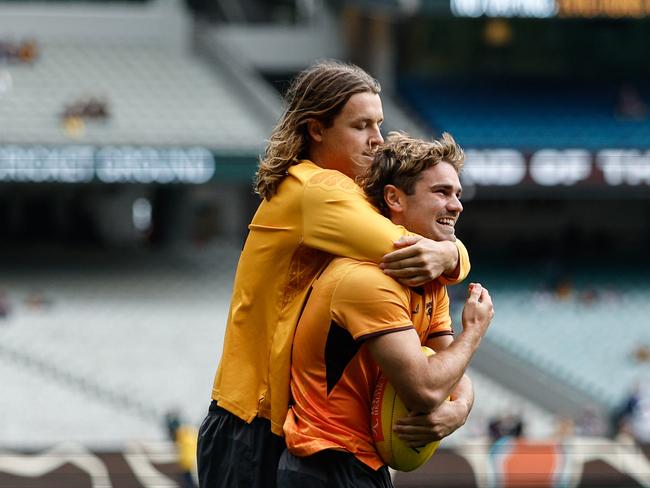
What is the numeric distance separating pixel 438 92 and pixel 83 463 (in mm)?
14117

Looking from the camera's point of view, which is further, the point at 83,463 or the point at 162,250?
the point at 162,250

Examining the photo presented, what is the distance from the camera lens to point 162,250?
21.3 m

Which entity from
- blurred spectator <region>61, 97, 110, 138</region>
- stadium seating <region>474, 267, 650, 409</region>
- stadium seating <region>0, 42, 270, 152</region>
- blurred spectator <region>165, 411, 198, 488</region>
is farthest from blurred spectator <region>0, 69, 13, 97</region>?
blurred spectator <region>165, 411, 198, 488</region>

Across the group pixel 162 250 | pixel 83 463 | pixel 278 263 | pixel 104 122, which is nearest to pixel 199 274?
pixel 162 250

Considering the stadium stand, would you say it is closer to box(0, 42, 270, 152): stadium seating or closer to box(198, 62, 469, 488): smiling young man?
box(0, 42, 270, 152): stadium seating

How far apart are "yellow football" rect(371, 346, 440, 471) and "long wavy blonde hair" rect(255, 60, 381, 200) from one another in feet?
2.07

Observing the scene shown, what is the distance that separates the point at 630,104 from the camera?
22.5 meters

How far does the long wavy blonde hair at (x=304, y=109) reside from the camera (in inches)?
140

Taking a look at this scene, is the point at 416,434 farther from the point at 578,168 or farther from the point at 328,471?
the point at 578,168

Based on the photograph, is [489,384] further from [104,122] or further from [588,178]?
[104,122]

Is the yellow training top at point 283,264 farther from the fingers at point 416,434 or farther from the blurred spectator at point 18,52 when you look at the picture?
the blurred spectator at point 18,52

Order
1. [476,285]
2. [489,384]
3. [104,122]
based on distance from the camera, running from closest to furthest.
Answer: [476,285], [489,384], [104,122]

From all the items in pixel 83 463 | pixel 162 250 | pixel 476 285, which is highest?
pixel 476 285

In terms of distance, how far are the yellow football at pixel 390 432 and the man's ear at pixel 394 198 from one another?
368 mm
